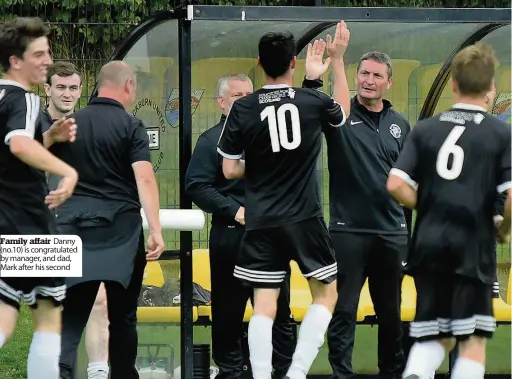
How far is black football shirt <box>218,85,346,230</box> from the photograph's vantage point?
688cm

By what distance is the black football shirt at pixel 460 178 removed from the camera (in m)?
6.15

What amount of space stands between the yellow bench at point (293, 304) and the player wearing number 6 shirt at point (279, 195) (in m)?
1.16

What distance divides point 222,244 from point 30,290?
4.60 ft

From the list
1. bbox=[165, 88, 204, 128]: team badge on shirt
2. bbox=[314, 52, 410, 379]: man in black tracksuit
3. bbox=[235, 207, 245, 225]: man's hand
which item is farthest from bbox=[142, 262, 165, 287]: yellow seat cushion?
bbox=[314, 52, 410, 379]: man in black tracksuit

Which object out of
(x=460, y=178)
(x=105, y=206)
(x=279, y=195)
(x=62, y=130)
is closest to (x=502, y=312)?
(x=279, y=195)

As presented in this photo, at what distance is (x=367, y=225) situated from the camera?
749 cm

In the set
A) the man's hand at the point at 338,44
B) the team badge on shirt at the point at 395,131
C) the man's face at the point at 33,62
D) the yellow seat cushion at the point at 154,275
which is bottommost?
the yellow seat cushion at the point at 154,275

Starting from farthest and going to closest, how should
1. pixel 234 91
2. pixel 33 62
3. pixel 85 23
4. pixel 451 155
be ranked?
pixel 85 23, pixel 234 91, pixel 33 62, pixel 451 155

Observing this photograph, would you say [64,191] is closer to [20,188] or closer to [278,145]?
[20,188]

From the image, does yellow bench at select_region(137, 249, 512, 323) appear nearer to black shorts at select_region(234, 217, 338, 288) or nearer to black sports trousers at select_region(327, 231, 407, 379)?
black sports trousers at select_region(327, 231, 407, 379)

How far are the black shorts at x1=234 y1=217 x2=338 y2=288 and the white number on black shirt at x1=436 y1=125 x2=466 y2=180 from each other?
3.34 ft

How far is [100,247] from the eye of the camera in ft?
22.8

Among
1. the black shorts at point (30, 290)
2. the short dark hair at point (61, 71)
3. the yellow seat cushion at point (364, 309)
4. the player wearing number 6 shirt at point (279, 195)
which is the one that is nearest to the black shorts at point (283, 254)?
the player wearing number 6 shirt at point (279, 195)

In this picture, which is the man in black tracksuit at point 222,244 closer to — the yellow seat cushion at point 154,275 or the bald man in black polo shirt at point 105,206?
the bald man in black polo shirt at point 105,206
